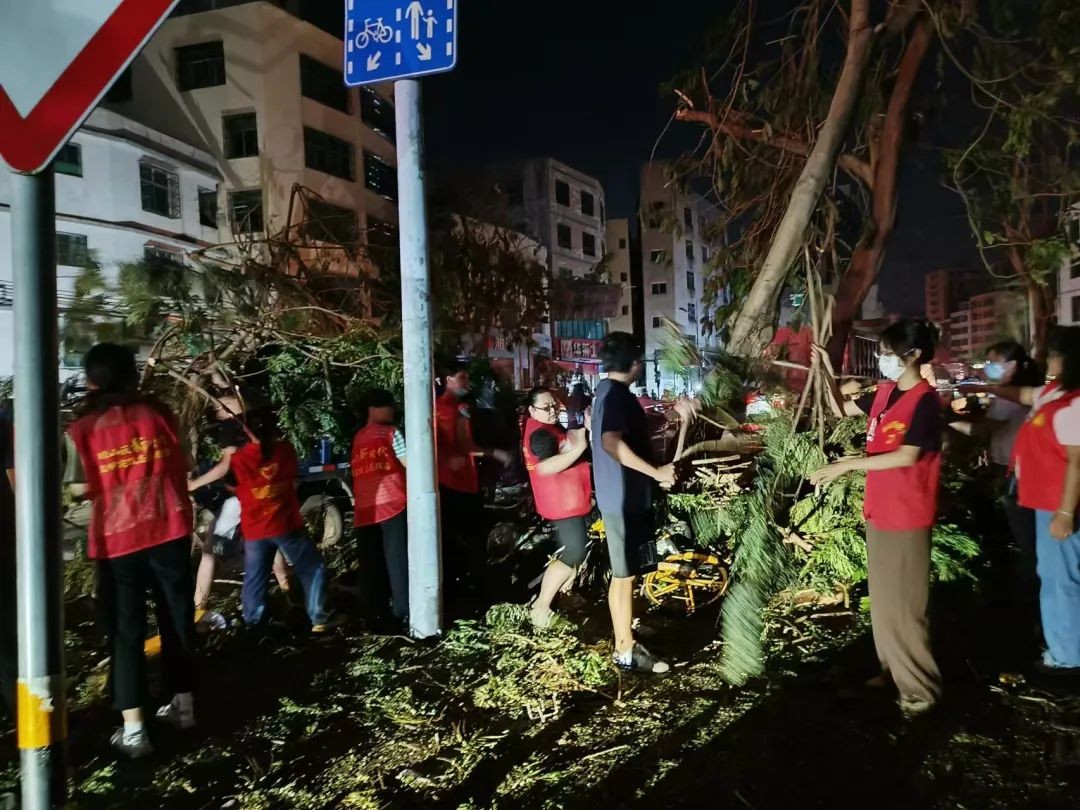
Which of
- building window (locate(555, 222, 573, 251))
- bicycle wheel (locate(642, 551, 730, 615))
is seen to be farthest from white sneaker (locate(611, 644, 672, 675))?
building window (locate(555, 222, 573, 251))

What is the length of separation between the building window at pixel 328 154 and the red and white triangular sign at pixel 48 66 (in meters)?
24.1

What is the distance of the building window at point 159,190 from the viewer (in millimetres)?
19641

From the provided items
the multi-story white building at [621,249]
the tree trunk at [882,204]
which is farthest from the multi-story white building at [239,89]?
the multi-story white building at [621,249]

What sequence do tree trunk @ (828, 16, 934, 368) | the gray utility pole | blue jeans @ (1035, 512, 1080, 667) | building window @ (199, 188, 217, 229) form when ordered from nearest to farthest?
the gray utility pole → blue jeans @ (1035, 512, 1080, 667) → tree trunk @ (828, 16, 934, 368) → building window @ (199, 188, 217, 229)

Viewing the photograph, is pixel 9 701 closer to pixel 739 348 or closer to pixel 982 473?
pixel 739 348

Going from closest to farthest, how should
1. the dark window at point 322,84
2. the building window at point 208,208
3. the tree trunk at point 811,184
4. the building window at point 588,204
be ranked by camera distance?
the tree trunk at point 811,184 < the building window at point 208,208 < the dark window at point 322,84 < the building window at point 588,204

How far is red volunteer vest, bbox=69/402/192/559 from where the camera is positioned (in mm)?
3326

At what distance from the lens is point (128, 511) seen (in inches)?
132

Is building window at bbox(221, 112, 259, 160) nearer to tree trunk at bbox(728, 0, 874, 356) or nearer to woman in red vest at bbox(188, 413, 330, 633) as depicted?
tree trunk at bbox(728, 0, 874, 356)

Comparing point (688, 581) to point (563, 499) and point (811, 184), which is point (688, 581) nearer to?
point (563, 499)

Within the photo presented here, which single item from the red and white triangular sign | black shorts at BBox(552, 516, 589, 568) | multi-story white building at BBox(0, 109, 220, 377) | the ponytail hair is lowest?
black shorts at BBox(552, 516, 589, 568)

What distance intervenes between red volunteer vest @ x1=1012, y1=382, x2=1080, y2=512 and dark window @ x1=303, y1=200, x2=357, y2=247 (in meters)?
5.85

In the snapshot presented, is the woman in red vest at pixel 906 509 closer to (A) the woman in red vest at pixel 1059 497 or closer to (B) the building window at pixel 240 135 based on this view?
(A) the woman in red vest at pixel 1059 497

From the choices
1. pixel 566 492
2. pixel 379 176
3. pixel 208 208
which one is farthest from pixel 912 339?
pixel 379 176
